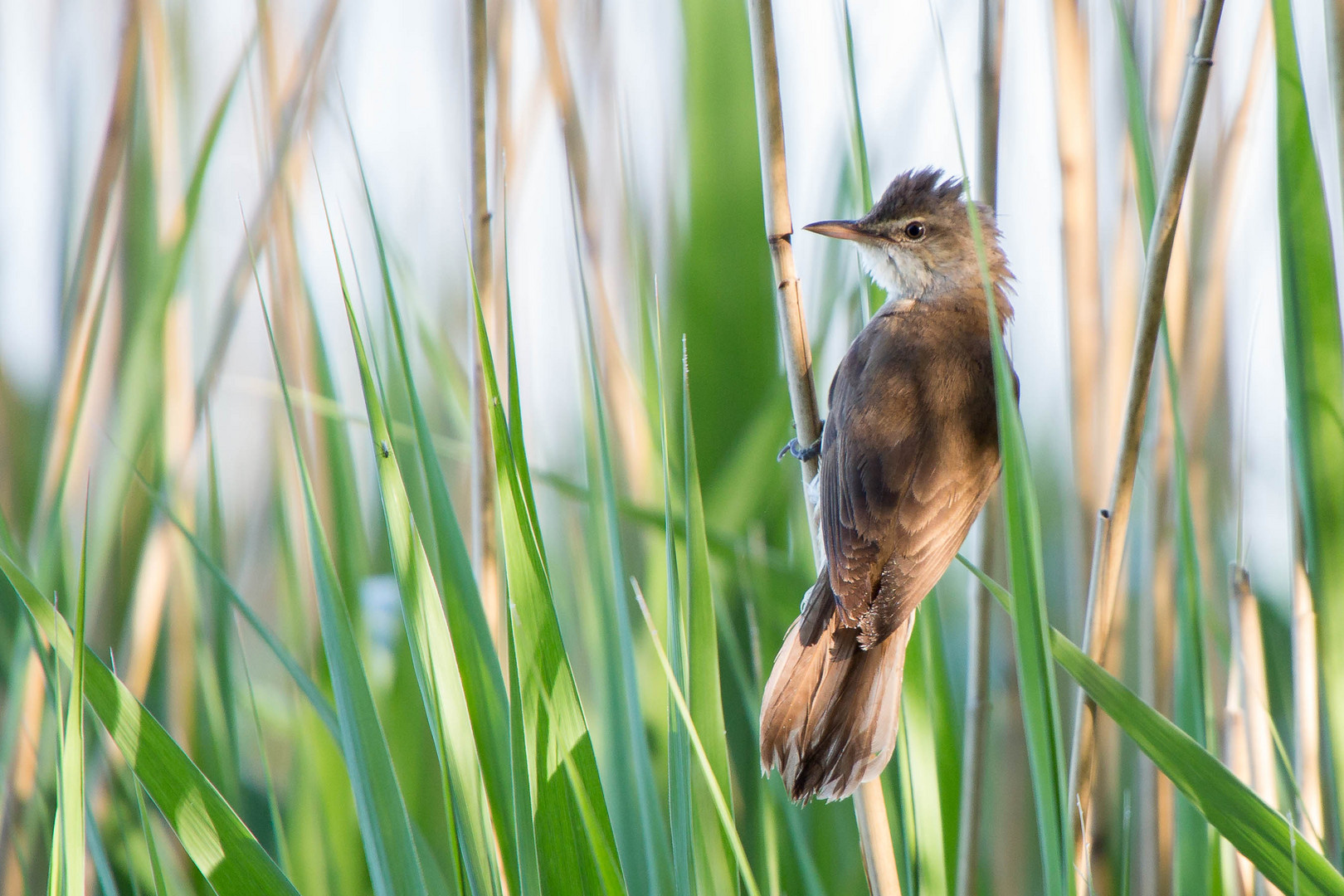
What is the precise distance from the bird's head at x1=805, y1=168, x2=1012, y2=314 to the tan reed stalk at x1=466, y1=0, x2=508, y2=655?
0.58m

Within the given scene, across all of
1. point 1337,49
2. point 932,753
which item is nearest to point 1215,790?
point 932,753

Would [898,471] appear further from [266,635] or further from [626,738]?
[266,635]

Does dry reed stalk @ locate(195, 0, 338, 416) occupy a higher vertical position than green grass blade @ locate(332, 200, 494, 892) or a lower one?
higher

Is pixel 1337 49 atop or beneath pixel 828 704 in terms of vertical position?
atop

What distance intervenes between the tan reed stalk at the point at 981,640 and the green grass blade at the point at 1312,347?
249 mm

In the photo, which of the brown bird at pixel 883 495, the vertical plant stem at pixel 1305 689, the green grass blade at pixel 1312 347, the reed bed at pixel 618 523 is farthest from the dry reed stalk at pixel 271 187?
the vertical plant stem at pixel 1305 689

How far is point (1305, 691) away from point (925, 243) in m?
0.73

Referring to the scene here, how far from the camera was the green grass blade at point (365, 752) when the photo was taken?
741mm

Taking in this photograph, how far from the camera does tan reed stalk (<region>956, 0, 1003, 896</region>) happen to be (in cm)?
102

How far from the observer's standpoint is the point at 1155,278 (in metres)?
0.81

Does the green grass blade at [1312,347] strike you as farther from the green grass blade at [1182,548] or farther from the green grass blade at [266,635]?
the green grass blade at [266,635]

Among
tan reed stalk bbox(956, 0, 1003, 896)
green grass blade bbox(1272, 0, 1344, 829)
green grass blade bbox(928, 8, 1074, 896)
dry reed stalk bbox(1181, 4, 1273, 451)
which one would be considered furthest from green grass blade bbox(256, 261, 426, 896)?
dry reed stalk bbox(1181, 4, 1273, 451)

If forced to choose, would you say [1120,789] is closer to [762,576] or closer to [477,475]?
[762,576]

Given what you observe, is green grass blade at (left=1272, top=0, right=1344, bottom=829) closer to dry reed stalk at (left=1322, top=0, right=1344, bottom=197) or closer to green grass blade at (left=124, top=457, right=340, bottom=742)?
dry reed stalk at (left=1322, top=0, right=1344, bottom=197)
